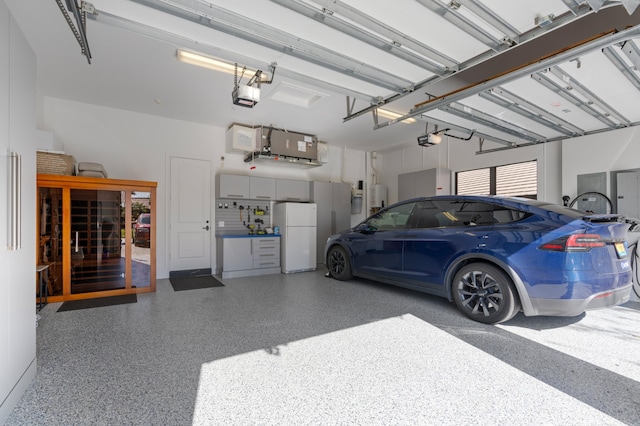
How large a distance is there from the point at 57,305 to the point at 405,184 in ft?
22.0

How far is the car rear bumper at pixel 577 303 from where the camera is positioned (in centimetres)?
268

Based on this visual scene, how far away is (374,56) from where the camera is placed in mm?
2604

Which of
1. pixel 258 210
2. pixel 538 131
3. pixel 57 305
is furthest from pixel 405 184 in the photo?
pixel 57 305

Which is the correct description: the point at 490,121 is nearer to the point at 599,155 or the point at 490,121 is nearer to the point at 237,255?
the point at 599,155

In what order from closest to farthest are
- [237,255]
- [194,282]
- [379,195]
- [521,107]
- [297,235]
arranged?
1. [521,107]
2. [194,282]
3. [237,255]
4. [297,235]
5. [379,195]

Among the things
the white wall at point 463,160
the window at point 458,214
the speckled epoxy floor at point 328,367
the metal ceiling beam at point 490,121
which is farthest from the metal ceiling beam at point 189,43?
the white wall at point 463,160

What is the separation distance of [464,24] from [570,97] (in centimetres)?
212

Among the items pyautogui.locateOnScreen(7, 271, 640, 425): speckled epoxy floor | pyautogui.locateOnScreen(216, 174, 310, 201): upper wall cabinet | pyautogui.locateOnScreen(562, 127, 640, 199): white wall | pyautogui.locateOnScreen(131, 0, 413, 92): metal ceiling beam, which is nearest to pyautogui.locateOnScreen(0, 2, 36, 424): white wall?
pyautogui.locateOnScreen(7, 271, 640, 425): speckled epoxy floor

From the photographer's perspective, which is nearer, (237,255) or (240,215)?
(237,255)

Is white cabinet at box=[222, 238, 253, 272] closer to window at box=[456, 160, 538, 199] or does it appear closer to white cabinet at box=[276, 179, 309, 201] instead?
white cabinet at box=[276, 179, 309, 201]

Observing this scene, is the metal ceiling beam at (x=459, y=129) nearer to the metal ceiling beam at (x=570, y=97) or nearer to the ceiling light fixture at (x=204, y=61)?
the metal ceiling beam at (x=570, y=97)

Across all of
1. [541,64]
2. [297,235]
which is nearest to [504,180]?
[541,64]

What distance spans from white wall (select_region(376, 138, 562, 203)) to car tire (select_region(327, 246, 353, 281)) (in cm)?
320

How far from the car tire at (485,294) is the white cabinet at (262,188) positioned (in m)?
4.17
